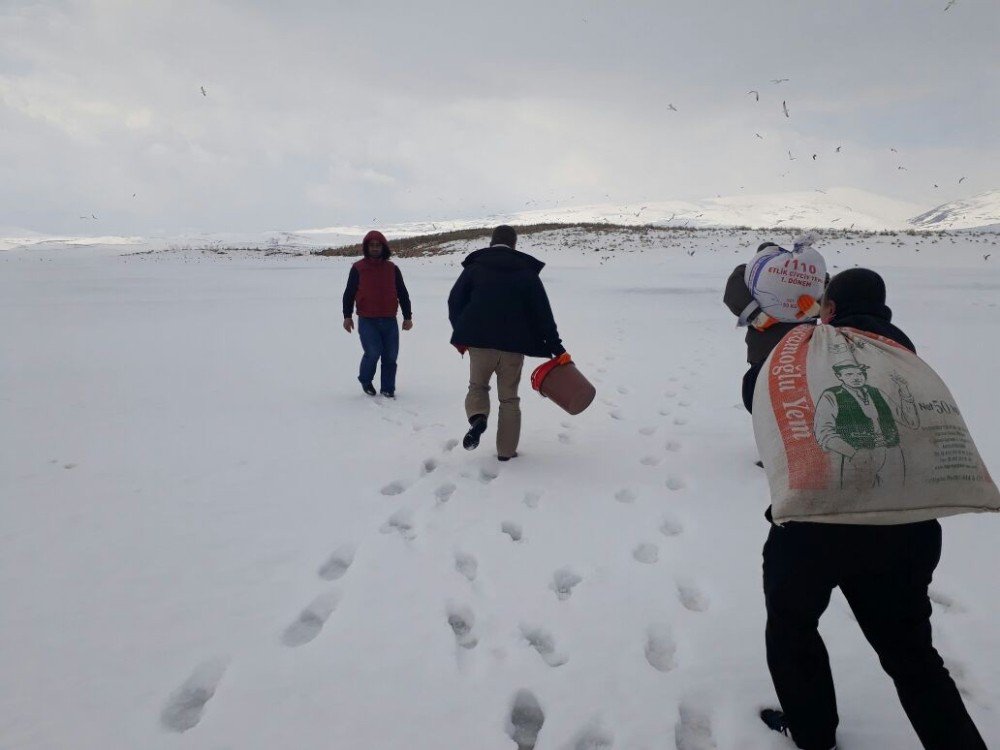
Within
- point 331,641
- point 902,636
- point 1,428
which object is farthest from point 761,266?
point 1,428

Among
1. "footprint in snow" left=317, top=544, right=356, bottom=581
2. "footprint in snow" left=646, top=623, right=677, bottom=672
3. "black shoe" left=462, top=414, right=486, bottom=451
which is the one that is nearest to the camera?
"footprint in snow" left=646, top=623, right=677, bottom=672

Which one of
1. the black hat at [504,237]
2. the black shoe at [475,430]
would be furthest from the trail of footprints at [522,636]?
the black hat at [504,237]

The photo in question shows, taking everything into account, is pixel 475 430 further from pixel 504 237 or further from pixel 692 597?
pixel 692 597

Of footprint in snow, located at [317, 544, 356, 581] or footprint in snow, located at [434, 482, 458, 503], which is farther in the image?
footprint in snow, located at [434, 482, 458, 503]

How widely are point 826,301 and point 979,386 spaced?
6.17 metres

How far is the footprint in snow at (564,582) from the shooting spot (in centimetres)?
295

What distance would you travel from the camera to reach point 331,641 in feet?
8.41

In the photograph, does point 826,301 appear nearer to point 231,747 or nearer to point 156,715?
point 231,747

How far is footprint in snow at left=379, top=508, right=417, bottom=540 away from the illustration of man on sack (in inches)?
101

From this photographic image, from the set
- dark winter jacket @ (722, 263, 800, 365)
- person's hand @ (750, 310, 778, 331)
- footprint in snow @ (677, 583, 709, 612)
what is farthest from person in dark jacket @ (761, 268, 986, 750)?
dark winter jacket @ (722, 263, 800, 365)

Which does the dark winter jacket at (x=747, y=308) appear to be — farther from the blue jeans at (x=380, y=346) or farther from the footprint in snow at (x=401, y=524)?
the blue jeans at (x=380, y=346)

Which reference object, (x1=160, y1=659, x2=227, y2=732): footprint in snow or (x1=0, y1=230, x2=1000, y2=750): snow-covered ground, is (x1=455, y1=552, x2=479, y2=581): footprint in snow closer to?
(x1=0, y1=230, x2=1000, y2=750): snow-covered ground

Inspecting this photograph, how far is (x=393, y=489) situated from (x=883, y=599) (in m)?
3.17

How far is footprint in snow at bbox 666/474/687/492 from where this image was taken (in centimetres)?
421
